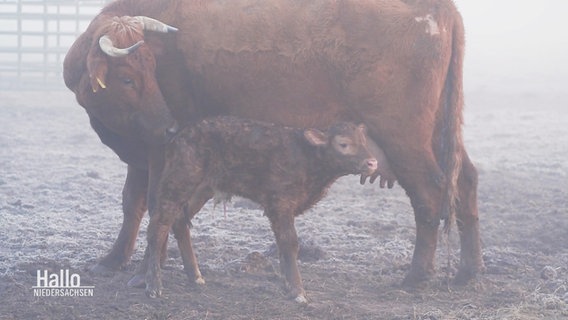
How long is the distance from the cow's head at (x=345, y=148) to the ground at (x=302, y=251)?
2.94 ft

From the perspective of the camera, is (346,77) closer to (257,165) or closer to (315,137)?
(315,137)

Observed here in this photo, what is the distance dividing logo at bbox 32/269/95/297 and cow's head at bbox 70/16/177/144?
1.15 m

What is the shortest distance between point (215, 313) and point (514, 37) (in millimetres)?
62338

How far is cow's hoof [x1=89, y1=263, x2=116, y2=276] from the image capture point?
6.37 meters

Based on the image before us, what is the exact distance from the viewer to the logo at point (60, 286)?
5609 millimetres

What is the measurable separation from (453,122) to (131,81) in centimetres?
242

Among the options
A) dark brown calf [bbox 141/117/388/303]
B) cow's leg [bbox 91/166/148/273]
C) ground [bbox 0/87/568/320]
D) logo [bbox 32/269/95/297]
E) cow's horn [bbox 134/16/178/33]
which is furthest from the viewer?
cow's leg [bbox 91/166/148/273]

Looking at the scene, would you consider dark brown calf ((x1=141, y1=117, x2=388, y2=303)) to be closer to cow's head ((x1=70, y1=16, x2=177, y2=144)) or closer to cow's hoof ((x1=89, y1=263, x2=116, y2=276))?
cow's head ((x1=70, y1=16, x2=177, y2=144))

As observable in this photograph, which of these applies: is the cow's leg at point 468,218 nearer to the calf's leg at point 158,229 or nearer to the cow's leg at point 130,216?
the calf's leg at point 158,229

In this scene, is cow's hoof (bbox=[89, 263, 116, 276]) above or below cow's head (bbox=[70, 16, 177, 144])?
below

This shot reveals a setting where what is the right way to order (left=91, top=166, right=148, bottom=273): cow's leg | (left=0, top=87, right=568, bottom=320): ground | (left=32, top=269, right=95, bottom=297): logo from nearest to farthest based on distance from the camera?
(left=0, top=87, right=568, bottom=320): ground → (left=32, top=269, right=95, bottom=297): logo → (left=91, top=166, right=148, bottom=273): cow's leg

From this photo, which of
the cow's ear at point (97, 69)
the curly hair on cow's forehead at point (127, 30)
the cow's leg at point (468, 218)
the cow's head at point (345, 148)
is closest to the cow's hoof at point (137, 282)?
the cow's ear at point (97, 69)

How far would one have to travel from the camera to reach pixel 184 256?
20.0ft

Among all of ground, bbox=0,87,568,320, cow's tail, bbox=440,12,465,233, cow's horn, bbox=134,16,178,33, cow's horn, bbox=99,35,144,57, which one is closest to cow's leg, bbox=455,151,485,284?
cow's tail, bbox=440,12,465,233
